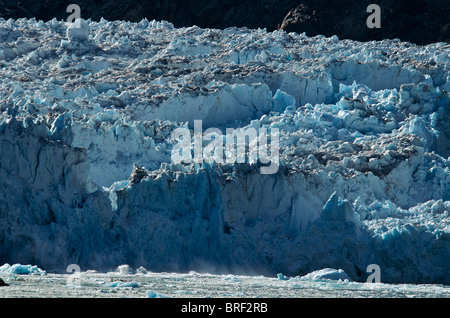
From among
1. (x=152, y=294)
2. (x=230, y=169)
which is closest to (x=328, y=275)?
(x=230, y=169)

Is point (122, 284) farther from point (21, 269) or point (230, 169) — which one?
point (230, 169)

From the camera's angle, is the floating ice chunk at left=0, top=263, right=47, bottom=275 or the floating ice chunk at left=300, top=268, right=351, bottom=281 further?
the floating ice chunk at left=300, top=268, right=351, bottom=281

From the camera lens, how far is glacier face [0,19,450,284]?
16.9m

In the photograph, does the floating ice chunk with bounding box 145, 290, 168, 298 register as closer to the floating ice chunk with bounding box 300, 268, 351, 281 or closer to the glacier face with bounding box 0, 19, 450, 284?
the glacier face with bounding box 0, 19, 450, 284

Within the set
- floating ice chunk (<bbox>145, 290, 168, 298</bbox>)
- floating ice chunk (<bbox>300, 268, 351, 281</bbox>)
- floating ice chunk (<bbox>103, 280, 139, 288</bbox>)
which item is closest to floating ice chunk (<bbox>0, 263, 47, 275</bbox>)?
floating ice chunk (<bbox>103, 280, 139, 288</bbox>)

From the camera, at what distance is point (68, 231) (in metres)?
16.7

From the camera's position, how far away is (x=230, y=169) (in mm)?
17875

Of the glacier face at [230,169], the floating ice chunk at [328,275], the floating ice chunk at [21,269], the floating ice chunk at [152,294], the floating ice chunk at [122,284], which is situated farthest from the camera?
the glacier face at [230,169]

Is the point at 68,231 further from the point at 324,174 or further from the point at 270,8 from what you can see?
the point at 270,8

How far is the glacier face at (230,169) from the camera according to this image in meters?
16.9

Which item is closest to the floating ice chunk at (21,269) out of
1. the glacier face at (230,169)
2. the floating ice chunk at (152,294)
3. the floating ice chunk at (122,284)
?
the glacier face at (230,169)

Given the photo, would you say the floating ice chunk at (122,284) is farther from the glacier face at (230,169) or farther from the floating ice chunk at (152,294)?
the glacier face at (230,169)
